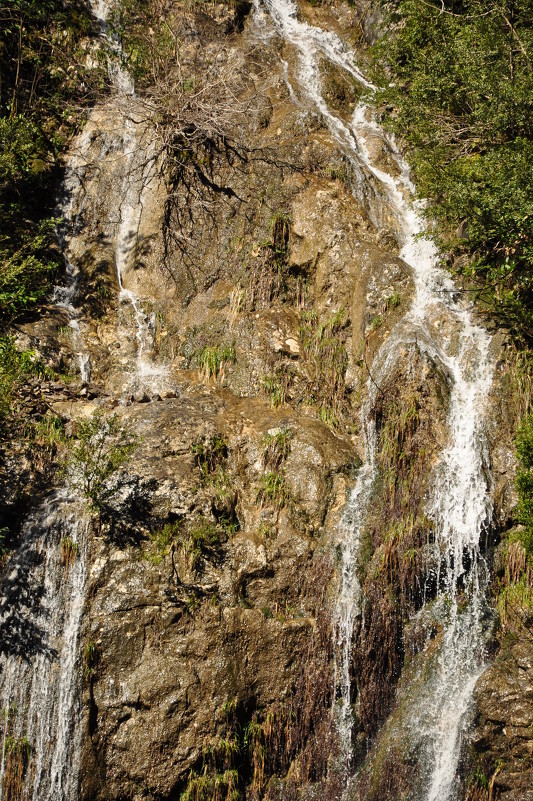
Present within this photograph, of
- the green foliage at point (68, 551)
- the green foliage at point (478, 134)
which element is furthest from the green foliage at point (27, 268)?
the green foliage at point (478, 134)

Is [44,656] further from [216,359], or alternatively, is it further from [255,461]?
[216,359]

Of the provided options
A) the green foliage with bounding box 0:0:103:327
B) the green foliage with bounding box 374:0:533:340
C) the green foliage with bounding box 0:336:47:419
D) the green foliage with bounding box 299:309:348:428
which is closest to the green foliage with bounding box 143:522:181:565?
the green foliage with bounding box 0:336:47:419

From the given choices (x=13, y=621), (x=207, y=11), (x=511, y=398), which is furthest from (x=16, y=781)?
(x=207, y=11)

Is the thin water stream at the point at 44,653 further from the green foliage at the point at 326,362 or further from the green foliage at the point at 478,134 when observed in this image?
the green foliage at the point at 478,134

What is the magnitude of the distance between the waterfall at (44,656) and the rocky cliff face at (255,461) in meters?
0.22

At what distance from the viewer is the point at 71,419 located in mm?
10375

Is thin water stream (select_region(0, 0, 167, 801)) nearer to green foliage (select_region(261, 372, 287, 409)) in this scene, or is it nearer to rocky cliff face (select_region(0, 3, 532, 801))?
rocky cliff face (select_region(0, 3, 532, 801))

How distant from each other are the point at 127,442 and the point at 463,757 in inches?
→ 264

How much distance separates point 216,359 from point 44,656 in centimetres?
595

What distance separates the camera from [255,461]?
10016mm

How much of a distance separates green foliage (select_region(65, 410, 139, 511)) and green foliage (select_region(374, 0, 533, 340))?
271 inches

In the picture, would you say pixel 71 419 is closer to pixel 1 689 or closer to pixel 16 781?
pixel 1 689

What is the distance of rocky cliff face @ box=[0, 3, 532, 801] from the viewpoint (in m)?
8.24

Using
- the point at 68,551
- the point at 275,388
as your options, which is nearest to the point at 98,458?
the point at 68,551
